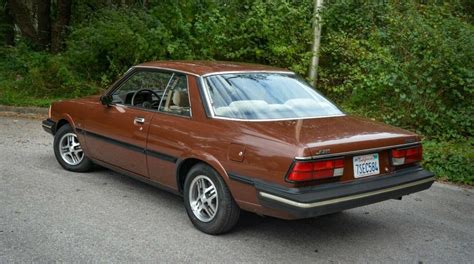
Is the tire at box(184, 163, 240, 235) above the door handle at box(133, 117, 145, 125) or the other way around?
the other way around

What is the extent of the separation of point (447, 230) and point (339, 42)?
7030mm

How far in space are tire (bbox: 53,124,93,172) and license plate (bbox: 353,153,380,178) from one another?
3.59 metres

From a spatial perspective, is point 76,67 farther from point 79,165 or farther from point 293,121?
point 293,121

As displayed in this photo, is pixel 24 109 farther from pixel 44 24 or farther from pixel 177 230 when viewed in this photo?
pixel 177 230

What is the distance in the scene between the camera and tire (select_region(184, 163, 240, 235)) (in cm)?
462

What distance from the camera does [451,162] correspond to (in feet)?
24.1

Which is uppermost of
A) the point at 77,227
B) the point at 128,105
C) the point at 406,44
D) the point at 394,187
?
the point at 406,44

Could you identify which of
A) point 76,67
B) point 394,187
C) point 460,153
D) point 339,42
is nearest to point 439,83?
point 460,153

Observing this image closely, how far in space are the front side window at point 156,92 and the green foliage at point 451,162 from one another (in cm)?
393

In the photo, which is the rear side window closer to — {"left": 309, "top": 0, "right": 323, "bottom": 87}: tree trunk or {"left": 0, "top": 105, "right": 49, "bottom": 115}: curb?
{"left": 309, "top": 0, "right": 323, "bottom": 87}: tree trunk

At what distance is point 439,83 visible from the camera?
357 inches

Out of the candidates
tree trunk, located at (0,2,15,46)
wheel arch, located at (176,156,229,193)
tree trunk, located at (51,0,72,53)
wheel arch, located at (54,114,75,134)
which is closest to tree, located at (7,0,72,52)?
tree trunk, located at (51,0,72,53)

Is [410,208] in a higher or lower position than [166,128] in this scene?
lower

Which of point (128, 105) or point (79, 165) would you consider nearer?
point (128, 105)
